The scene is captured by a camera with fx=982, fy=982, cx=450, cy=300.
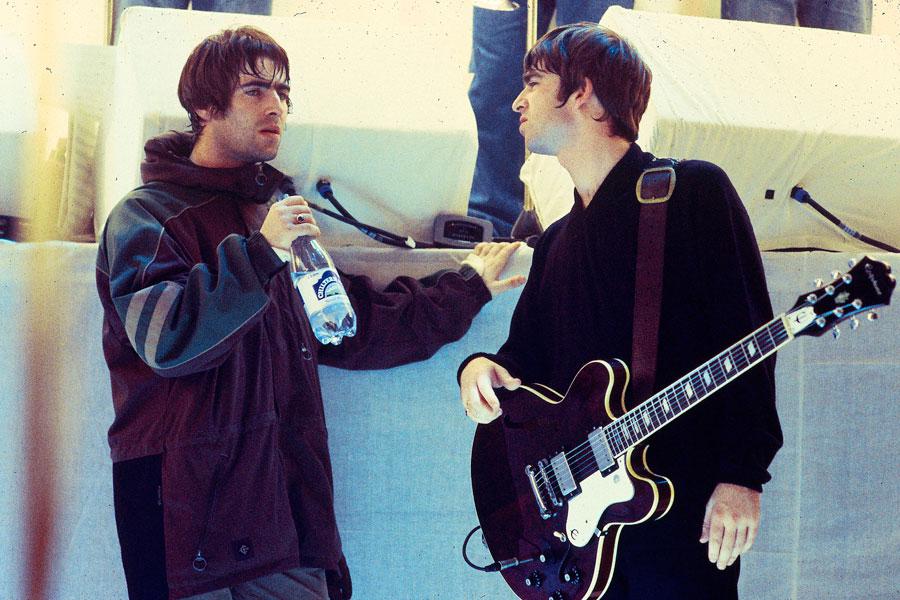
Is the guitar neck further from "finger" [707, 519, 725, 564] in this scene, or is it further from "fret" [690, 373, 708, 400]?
"finger" [707, 519, 725, 564]

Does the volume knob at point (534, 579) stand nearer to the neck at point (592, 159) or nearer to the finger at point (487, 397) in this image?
the finger at point (487, 397)

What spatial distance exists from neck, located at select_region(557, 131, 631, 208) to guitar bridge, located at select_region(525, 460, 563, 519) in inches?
15.0

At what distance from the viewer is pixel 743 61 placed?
1.93 m

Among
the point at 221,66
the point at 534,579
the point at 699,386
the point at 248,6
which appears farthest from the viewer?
the point at 248,6

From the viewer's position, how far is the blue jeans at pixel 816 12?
2139 mm

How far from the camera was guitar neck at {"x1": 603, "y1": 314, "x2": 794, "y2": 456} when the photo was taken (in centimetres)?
110

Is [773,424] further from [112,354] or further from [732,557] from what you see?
[112,354]

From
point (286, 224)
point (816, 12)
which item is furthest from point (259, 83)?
point (816, 12)

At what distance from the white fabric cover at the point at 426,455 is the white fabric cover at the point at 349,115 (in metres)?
0.12

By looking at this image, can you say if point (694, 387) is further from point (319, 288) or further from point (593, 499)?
point (319, 288)

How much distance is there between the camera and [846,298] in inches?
41.3

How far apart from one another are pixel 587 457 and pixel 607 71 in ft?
1.80

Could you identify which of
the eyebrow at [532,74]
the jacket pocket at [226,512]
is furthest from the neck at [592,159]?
the jacket pocket at [226,512]

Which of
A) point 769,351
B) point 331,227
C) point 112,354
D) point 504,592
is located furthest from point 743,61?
point 112,354
